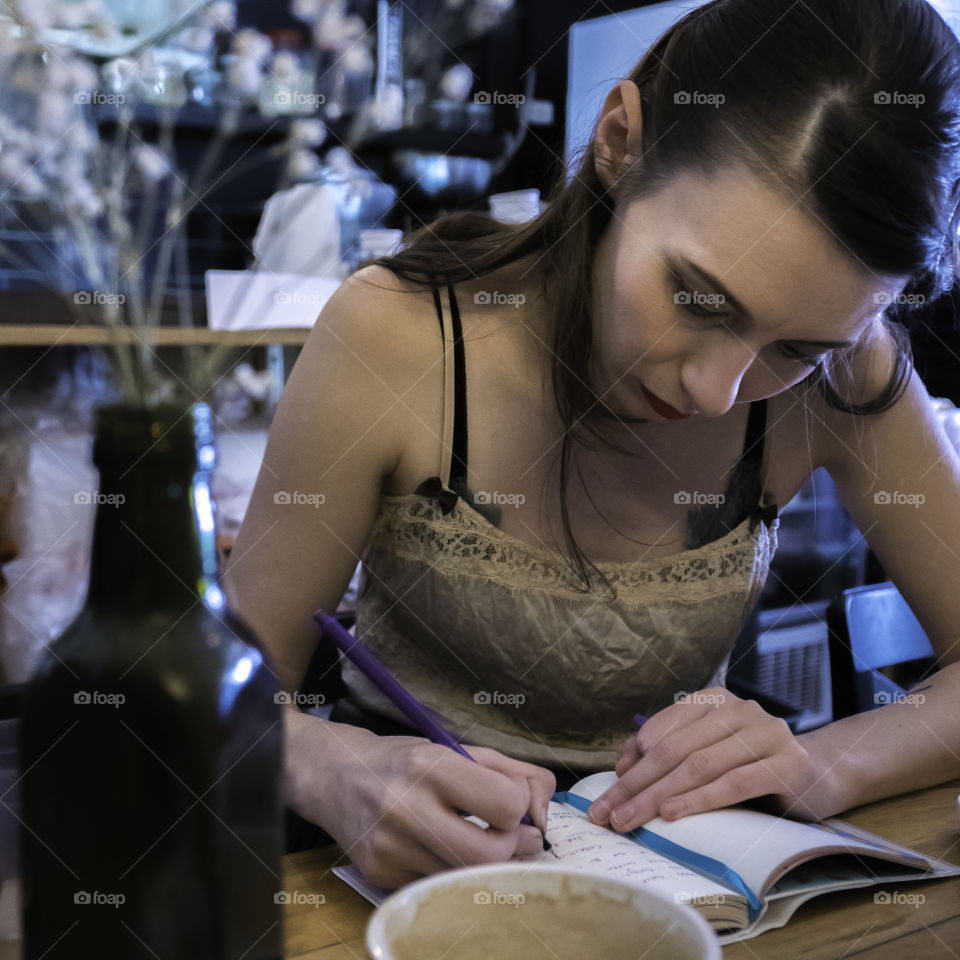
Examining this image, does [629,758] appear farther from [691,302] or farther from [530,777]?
[691,302]

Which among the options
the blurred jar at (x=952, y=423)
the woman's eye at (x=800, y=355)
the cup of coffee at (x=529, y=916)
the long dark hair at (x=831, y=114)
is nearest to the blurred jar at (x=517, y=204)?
the blurred jar at (x=952, y=423)

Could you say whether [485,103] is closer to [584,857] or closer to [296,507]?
[296,507]

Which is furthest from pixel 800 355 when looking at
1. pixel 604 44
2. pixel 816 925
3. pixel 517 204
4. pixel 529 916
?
pixel 604 44

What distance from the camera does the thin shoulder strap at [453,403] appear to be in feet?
3.60

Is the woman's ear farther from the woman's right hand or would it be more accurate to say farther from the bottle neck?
the bottle neck

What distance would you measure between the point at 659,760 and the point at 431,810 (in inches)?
8.3

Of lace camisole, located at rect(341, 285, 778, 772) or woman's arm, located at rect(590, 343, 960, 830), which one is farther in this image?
lace camisole, located at rect(341, 285, 778, 772)

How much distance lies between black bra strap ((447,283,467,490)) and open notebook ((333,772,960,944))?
1.43 ft

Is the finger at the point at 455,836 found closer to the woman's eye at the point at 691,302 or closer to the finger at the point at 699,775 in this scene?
the finger at the point at 699,775

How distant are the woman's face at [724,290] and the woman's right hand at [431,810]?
384 mm

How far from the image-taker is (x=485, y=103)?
2846mm

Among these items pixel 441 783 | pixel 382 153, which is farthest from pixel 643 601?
pixel 382 153

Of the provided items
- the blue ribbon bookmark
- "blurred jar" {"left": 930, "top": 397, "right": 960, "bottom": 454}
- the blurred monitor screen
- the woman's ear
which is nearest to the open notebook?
the blue ribbon bookmark

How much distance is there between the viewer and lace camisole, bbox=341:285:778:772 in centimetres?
110
